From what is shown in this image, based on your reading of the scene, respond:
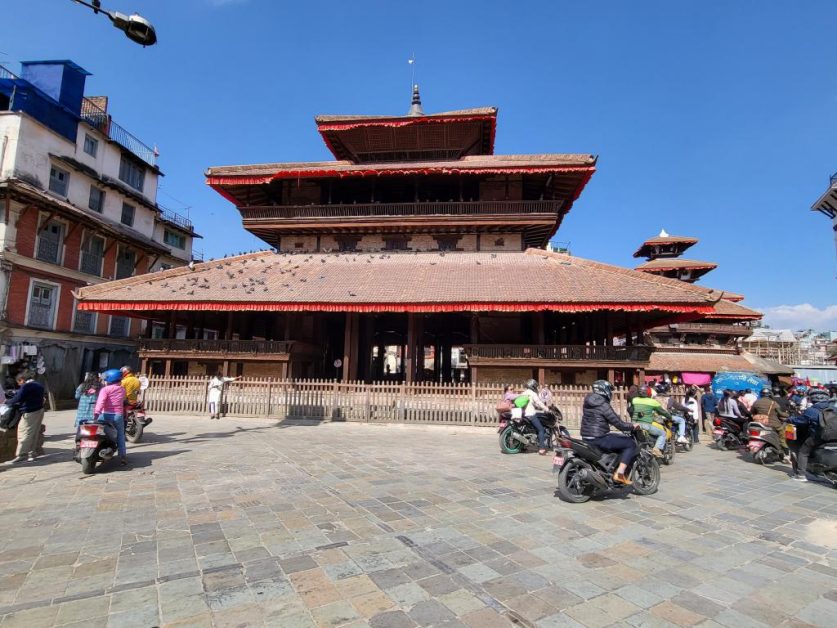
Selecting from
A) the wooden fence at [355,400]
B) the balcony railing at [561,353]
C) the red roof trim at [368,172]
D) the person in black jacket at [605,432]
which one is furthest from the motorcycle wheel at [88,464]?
the red roof trim at [368,172]

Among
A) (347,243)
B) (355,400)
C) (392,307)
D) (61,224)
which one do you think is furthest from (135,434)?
(61,224)

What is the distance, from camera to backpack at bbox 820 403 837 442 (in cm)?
679

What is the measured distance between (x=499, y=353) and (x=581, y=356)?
103 inches

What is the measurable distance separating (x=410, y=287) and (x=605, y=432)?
9.65 m

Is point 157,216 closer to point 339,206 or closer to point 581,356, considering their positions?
point 339,206

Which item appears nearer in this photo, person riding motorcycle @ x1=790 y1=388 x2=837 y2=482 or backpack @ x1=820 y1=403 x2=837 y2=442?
backpack @ x1=820 y1=403 x2=837 y2=442

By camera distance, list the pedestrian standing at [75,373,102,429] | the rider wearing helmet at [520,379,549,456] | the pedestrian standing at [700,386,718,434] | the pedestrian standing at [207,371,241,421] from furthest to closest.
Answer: the pedestrian standing at [700,386,718,434], the pedestrian standing at [207,371,241,421], the rider wearing helmet at [520,379,549,456], the pedestrian standing at [75,373,102,429]

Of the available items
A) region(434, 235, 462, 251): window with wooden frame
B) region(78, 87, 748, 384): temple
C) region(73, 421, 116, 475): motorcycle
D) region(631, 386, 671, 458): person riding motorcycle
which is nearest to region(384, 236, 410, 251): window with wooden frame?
region(78, 87, 748, 384): temple

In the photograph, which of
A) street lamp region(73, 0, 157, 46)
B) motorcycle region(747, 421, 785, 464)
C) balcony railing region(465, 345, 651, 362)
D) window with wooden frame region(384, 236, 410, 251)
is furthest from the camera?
window with wooden frame region(384, 236, 410, 251)

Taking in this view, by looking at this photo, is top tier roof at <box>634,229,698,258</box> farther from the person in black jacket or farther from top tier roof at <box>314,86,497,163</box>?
the person in black jacket

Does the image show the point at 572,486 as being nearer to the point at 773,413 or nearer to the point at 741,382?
the point at 773,413

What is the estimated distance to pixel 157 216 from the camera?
28172mm

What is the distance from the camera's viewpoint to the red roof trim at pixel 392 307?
41.3 feet

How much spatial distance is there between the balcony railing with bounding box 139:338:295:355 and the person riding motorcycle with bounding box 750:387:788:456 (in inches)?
528
